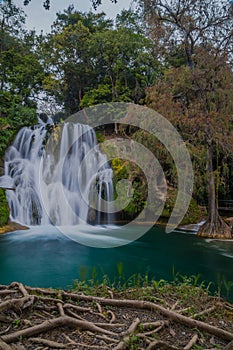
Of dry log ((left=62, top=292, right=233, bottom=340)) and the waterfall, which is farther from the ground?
the waterfall

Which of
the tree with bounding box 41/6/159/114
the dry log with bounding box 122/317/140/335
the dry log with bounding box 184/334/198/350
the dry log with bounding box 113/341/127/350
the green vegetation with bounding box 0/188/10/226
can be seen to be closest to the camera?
the dry log with bounding box 113/341/127/350

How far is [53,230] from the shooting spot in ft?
37.4

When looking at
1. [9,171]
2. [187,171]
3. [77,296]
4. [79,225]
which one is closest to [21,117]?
[9,171]

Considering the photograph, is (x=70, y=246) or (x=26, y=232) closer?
(x=70, y=246)

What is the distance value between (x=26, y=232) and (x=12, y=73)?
11.6 meters

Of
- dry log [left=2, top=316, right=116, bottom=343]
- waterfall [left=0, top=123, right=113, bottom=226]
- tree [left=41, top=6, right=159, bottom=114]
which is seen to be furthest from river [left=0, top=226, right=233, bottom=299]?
tree [left=41, top=6, right=159, bottom=114]

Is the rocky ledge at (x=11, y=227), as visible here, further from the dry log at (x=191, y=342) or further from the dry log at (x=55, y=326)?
the dry log at (x=191, y=342)

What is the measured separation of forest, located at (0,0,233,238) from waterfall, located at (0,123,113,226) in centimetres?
75

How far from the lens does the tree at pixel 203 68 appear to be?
9.92m

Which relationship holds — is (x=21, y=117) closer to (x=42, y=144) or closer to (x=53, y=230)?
(x=42, y=144)

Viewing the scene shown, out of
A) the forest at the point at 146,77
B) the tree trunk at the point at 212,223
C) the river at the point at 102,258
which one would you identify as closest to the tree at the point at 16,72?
the forest at the point at 146,77

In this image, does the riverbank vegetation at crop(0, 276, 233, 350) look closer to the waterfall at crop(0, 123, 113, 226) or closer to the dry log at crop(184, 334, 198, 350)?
the dry log at crop(184, 334, 198, 350)

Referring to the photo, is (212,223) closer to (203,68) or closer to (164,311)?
(203,68)

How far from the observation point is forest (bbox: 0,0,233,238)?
10.1 meters
